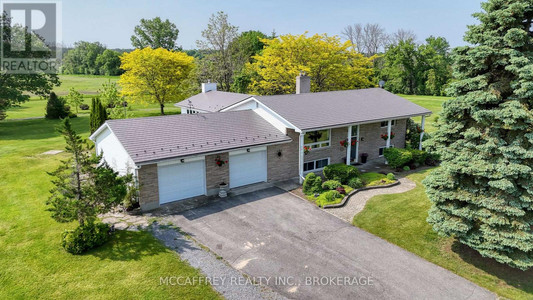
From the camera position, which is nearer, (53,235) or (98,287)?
(98,287)

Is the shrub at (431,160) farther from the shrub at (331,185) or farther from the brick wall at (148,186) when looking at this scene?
the brick wall at (148,186)

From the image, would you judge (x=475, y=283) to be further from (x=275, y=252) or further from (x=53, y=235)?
(x=53, y=235)

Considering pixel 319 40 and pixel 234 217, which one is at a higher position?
pixel 319 40

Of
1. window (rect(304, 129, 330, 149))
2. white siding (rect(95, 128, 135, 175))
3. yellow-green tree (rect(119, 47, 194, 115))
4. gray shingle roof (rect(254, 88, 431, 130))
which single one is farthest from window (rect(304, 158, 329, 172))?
yellow-green tree (rect(119, 47, 194, 115))

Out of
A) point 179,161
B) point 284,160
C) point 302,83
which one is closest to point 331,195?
point 284,160

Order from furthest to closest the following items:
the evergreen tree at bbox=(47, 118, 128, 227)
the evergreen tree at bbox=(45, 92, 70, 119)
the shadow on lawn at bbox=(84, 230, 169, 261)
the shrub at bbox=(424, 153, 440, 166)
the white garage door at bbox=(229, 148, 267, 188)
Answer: the evergreen tree at bbox=(45, 92, 70, 119)
the shrub at bbox=(424, 153, 440, 166)
the white garage door at bbox=(229, 148, 267, 188)
the shadow on lawn at bbox=(84, 230, 169, 261)
the evergreen tree at bbox=(47, 118, 128, 227)

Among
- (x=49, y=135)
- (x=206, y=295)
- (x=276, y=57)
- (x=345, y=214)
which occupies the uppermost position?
(x=276, y=57)

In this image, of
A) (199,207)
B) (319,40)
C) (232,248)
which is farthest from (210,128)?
(319,40)

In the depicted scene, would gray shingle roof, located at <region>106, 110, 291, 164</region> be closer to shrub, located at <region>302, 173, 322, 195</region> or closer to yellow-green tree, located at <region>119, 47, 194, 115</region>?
shrub, located at <region>302, 173, 322, 195</region>
